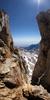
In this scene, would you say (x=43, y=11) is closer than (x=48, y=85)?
No

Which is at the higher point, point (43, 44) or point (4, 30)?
point (4, 30)

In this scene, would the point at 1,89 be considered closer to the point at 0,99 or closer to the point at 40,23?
the point at 0,99

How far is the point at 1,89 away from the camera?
26016 millimetres

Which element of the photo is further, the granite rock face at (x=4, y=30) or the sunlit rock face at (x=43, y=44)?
the sunlit rock face at (x=43, y=44)

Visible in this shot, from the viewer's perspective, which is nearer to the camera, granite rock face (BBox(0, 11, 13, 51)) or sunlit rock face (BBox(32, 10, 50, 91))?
granite rock face (BBox(0, 11, 13, 51))

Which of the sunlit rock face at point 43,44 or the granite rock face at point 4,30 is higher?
the granite rock face at point 4,30

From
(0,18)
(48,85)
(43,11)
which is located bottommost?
(48,85)

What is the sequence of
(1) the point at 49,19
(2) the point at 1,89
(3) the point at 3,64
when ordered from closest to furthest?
1. (2) the point at 1,89
2. (3) the point at 3,64
3. (1) the point at 49,19

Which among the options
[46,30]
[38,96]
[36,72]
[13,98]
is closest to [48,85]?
[36,72]

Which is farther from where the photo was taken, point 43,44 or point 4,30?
point 43,44

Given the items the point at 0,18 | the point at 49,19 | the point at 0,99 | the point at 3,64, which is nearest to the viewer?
the point at 0,99

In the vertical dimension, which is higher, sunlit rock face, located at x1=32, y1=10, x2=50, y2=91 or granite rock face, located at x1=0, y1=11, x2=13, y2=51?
granite rock face, located at x1=0, y1=11, x2=13, y2=51

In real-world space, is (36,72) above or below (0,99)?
below

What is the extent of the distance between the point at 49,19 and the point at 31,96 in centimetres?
5151
